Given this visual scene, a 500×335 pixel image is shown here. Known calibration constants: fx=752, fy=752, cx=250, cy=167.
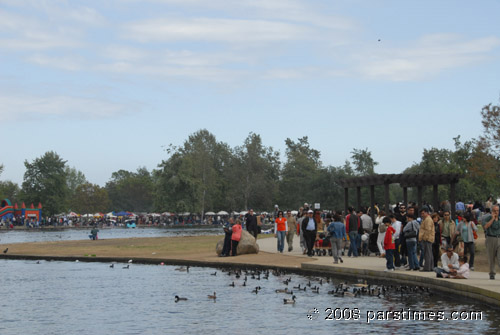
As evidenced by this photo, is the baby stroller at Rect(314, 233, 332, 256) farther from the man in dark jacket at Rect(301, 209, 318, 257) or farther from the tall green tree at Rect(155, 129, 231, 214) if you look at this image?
the tall green tree at Rect(155, 129, 231, 214)

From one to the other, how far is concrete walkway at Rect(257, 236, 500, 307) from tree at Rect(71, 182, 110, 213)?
164 m

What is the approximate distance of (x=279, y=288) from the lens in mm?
25094

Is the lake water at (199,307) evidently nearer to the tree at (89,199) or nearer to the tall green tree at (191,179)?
the tall green tree at (191,179)

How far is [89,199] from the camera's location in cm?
19050

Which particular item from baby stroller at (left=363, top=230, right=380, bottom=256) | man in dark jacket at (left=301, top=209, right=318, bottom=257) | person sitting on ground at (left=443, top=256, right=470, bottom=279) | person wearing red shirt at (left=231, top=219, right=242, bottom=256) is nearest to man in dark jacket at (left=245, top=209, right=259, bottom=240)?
person wearing red shirt at (left=231, top=219, right=242, bottom=256)

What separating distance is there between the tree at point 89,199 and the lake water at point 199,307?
162162 mm

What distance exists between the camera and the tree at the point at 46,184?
6526 inches

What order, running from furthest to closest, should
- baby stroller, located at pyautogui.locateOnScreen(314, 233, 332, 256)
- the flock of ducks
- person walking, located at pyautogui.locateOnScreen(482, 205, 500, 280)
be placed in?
baby stroller, located at pyautogui.locateOnScreen(314, 233, 332, 256) → the flock of ducks → person walking, located at pyautogui.locateOnScreen(482, 205, 500, 280)

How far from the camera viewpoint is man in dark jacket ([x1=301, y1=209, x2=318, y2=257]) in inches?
1262

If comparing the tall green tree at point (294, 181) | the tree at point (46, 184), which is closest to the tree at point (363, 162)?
the tall green tree at point (294, 181)

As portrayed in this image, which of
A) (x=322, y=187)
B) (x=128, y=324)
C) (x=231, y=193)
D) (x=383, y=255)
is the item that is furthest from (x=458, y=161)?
(x=231, y=193)

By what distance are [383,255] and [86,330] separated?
12.9m

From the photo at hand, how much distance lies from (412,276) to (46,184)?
151m

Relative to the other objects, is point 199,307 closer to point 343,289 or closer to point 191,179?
point 343,289
